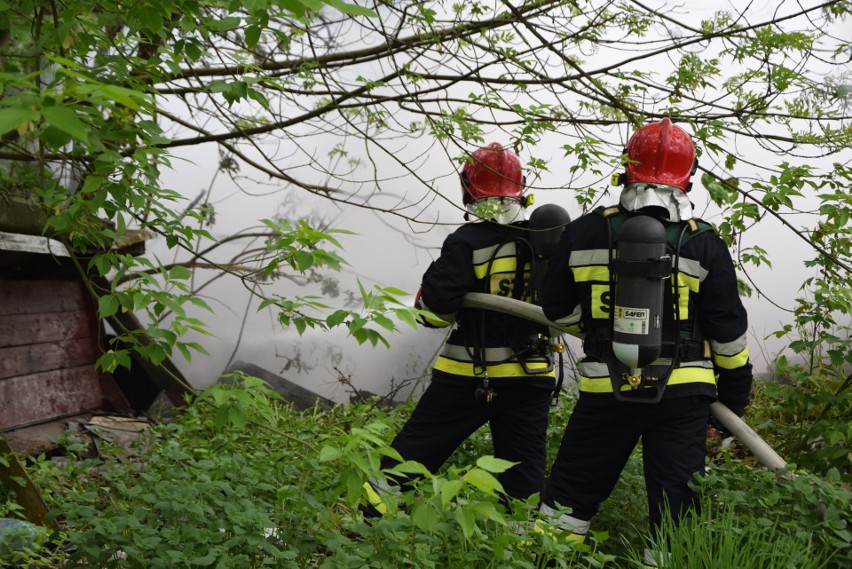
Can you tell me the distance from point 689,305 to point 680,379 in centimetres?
27

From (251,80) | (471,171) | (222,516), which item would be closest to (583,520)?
(222,516)

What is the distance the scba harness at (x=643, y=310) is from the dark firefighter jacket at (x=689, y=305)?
0.06 feet

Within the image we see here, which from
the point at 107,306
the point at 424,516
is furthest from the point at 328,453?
the point at 107,306

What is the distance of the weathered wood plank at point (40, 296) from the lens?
5.40 m

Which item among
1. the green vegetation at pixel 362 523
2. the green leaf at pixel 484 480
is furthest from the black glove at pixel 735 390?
the green leaf at pixel 484 480

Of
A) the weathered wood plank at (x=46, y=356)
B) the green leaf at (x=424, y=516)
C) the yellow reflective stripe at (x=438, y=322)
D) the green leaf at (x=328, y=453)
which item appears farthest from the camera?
the weathered wood plank at (x=46, y=356)

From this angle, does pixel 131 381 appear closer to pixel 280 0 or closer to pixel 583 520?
pixel 583 520

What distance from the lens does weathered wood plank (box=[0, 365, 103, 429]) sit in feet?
17.3

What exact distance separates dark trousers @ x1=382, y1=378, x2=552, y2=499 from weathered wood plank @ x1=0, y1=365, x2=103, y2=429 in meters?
2.84

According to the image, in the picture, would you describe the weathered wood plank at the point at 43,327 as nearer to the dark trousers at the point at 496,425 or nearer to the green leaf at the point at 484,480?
the dark trousers at the point at 496,425

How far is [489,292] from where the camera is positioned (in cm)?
380

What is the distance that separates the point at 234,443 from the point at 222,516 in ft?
4.63

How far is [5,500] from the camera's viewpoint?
3.37 m

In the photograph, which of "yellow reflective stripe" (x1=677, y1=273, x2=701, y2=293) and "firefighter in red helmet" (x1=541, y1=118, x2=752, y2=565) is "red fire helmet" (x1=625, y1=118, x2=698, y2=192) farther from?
"yellow reflective stripe" (x1=677, y1=273, x2=701, y2=293)
